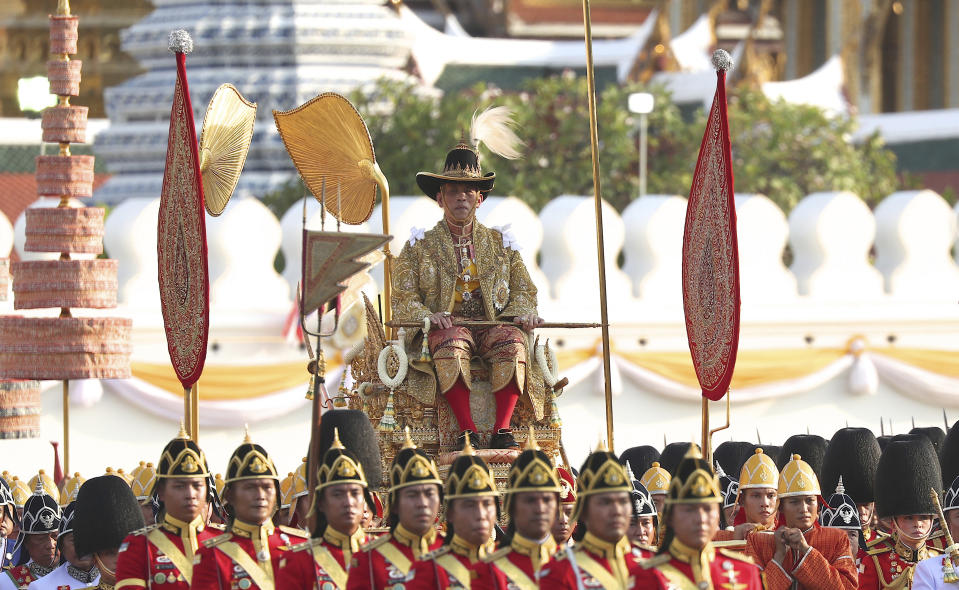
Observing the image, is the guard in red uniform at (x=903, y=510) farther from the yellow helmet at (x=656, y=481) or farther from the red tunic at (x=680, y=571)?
the red tunic at (x=680, y=571)

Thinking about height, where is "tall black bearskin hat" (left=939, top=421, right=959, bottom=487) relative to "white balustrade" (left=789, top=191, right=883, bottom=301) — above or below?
below

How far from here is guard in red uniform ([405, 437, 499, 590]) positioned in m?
8.29

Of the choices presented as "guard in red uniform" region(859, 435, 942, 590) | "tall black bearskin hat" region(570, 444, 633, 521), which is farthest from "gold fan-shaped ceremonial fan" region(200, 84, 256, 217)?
"guard in red uniform" region(859, 435, 942, 590)

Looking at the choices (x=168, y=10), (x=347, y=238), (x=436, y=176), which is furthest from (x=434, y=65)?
(x=347, y=238)

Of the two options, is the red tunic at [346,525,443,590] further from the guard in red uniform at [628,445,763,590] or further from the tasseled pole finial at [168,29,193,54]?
the tasseled pole finial at [168,29,193,54]

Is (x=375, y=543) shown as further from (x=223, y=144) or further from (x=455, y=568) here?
(x=223, y=144)

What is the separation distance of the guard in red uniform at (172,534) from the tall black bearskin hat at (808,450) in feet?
14.4

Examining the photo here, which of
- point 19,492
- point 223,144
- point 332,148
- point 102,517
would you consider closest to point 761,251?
point 332,148

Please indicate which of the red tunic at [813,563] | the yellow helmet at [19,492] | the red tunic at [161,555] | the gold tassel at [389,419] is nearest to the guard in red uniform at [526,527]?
the red tunic at [161,555]

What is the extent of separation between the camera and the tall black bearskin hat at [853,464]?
1201 centimetres

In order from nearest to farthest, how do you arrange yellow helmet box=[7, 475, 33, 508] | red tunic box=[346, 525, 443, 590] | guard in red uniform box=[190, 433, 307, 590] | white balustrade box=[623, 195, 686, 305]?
red tunic box=[346, 525, 443, 590] < guard in red uniform box=[190, 433, 307, 590] < yellow helmet box=[7, 475, 33, 508] < white balustrade box=[623, 195, 686, 305]

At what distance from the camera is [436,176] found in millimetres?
11117

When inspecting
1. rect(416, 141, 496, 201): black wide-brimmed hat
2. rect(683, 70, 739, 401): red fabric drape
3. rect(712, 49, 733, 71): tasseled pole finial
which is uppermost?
rect(712, 49, 733, 71): tasseled pole finial

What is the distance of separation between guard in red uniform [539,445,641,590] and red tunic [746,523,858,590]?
137 centimetres
